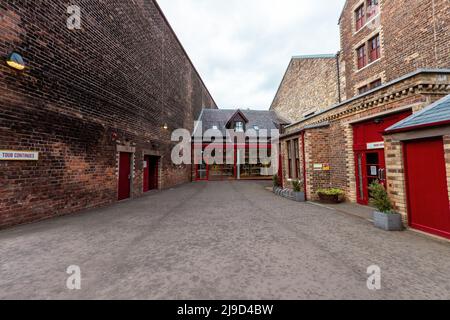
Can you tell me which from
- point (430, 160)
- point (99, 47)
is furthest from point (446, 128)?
point (99, 47)

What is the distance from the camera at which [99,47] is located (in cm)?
734

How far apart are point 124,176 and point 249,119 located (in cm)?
1777

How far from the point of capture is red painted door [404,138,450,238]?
3.97 meters

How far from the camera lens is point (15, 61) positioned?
4629 mm

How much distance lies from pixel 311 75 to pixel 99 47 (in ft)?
50.8

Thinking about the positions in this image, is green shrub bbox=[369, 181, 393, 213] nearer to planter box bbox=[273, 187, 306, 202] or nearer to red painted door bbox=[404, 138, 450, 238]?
red painted door bbox=[404, 138, 450, 238]

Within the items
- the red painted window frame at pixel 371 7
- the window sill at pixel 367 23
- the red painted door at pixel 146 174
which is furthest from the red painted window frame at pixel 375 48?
the red painted door at pixel 146 174

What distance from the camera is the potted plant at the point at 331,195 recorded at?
7.64 metres

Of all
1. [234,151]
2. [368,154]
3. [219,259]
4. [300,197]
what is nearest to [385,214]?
[368,154]

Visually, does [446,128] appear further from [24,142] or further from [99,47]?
[99,47]

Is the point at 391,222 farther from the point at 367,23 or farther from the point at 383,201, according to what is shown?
the point at 367,23

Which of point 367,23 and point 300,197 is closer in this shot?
point 300,197

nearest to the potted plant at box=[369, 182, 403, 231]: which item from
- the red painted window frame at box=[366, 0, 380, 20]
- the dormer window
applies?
the red painted window frame at box=[366, 0, 380, 20]

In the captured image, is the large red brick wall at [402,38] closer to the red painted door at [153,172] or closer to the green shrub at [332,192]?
the green shrub at [332,192]
